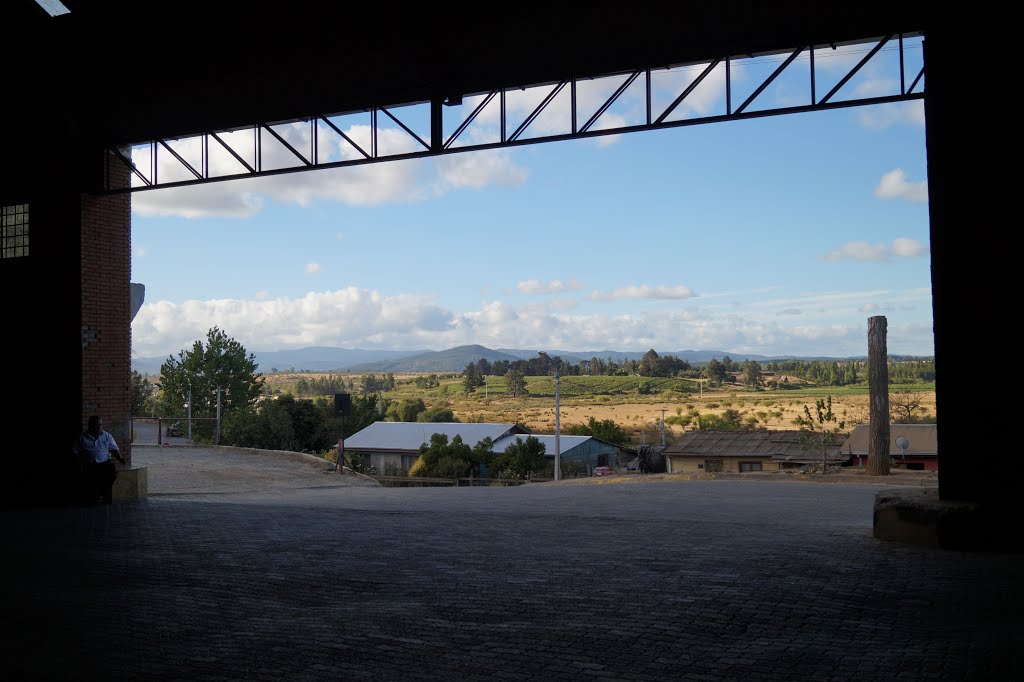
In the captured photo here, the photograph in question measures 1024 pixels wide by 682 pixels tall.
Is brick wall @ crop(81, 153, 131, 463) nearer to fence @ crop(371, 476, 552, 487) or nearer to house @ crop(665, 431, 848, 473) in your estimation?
fence @ crop(371, 476, 552, 487)

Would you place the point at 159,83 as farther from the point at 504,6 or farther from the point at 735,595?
the point at 735,595

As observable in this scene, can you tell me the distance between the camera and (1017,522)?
9.97 metres

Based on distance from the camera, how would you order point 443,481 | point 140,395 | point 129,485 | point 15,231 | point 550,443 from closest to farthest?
point 129,485
point 15,231
point 443,481
point 550,443
point 140,395

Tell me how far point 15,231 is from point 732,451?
41.1m

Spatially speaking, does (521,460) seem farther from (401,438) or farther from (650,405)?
(650,405)

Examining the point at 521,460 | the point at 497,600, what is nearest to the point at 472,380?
the point at 521,460

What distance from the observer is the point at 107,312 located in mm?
16844

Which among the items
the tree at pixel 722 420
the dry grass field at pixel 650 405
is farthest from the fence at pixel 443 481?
the tree at pixel 722 420

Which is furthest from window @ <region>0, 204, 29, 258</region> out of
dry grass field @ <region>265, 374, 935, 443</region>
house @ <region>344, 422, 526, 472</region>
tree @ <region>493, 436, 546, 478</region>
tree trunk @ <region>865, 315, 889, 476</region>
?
dry grass field @ <region>265, 374, 935, 443</region>

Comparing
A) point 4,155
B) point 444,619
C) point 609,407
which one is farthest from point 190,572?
point 609,407

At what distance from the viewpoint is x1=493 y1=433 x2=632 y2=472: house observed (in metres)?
54.3

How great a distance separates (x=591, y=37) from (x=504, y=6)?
1.55 m

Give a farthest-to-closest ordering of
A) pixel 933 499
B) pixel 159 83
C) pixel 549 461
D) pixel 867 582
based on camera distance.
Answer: pixel 549 461 → pixel 159 83 → pixel 933 499 → pixel 867 582

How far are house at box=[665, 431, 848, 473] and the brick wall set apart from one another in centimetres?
3558
